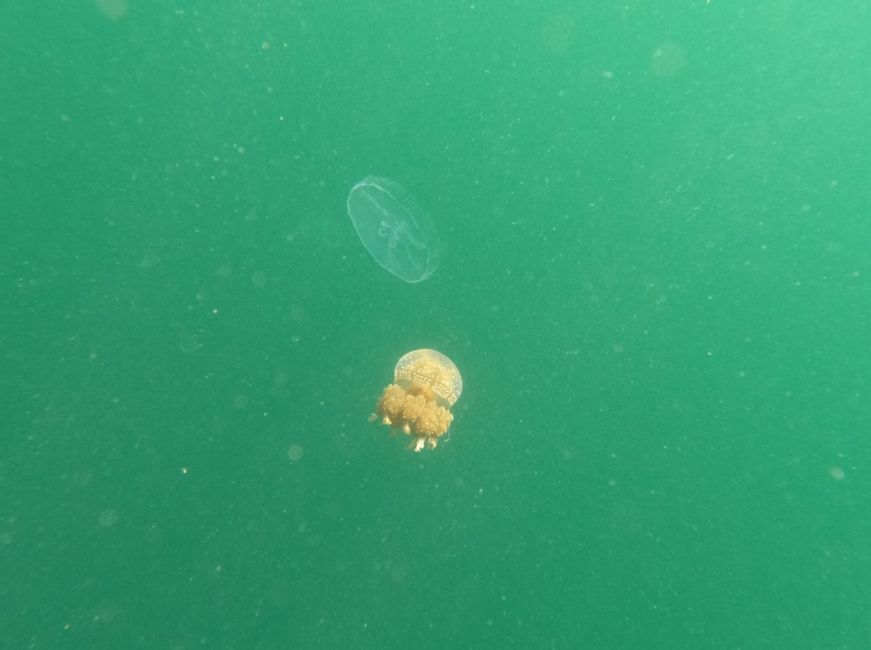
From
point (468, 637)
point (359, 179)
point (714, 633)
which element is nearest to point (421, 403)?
point (468, 637)

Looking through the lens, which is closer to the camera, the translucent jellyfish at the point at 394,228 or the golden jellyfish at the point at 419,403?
the golden jellyfish at the point at 419,403

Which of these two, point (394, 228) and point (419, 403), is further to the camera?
point (394, 228)

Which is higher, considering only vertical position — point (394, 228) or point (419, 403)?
point (394, 228)

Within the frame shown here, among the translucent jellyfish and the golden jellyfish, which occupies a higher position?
the translucent jellyfish

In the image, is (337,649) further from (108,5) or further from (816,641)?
(108,5)

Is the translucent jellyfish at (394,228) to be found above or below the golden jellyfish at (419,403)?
above
